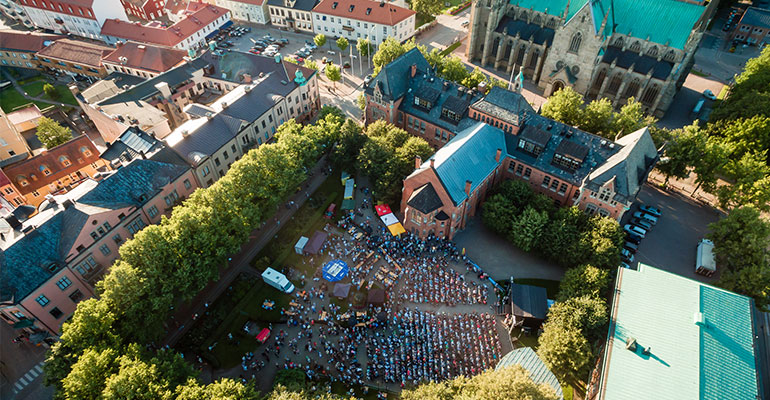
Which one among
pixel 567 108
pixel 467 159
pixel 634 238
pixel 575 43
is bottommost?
pixel 634 238

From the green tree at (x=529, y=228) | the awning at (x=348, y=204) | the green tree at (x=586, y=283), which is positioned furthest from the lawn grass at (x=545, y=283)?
the awning at (x=348, y=204)

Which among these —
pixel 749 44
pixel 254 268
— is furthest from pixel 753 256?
pixel 749 44

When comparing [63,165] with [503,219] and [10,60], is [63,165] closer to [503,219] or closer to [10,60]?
[10,60]

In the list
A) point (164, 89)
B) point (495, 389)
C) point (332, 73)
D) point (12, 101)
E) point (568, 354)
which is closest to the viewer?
point (495, 389)

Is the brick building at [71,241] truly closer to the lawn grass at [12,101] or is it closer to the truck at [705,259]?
the lawn grass at [12,101]

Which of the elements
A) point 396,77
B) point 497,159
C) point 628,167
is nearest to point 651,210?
point 628,167

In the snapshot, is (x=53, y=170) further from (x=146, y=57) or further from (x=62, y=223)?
(x=146, y=57)

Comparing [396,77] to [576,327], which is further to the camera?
[396,77]
